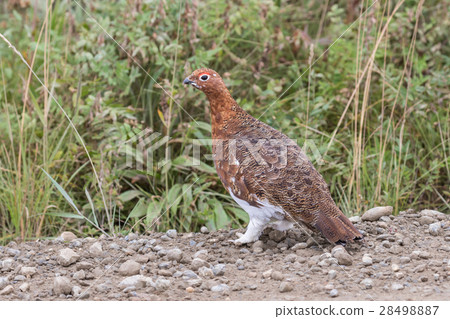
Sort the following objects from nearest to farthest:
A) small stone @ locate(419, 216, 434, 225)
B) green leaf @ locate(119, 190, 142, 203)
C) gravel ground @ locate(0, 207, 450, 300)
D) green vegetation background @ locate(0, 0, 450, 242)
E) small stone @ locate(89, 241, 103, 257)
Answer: gravel ground @ locate(0, 207, 450, 300) → small stone @ locate(89, 241, 103, 257) → small stone @ locate(419, 216, 434, 225) → green vegetation background @ locate(0, 0, 450, 242) → green leaf @ locate(119, 190, 142, 203)

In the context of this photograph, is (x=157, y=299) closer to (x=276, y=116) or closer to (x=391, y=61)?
(x=276, y=116)

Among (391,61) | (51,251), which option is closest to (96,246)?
(51,251)

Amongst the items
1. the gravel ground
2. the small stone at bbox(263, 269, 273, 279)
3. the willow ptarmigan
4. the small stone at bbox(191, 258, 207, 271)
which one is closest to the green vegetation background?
the gravel ground

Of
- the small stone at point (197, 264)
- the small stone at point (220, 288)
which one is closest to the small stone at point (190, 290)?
the small stone at point (220, 288)

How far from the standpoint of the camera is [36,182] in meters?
4.70

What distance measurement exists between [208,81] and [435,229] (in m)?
1.83

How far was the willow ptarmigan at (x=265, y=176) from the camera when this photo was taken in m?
3.64

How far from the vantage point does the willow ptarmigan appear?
11.9 ft

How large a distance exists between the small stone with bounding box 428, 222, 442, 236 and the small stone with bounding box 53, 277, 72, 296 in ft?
7.80

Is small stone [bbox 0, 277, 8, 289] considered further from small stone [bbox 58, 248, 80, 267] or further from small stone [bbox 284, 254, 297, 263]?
small stone [bbox 284, 254, 297, 263]

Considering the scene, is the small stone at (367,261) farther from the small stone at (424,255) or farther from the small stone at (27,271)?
the small stone at (27,271)

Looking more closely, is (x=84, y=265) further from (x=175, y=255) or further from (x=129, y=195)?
(x=129, y=195)

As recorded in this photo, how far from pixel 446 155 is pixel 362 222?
5.07 feet

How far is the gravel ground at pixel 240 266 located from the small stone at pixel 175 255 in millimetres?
11
